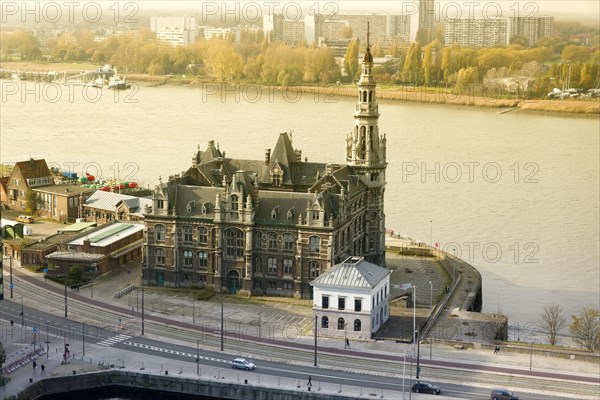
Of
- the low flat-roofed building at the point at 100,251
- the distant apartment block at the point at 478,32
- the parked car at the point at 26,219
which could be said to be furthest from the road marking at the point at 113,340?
the distant apartment block at the point at 478,32

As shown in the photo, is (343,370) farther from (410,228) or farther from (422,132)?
(422,132)

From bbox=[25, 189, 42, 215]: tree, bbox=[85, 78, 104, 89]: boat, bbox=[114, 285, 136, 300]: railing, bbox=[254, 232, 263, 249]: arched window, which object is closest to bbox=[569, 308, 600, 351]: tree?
bbox=[254, 232, 263, 249]: arched window

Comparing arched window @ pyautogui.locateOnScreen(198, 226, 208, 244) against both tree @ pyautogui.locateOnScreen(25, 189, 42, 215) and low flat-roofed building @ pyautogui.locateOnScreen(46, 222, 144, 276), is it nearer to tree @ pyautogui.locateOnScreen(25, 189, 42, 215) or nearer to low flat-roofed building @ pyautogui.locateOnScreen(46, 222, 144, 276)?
low flat-roofed building @ pyautogui.locateOnScreen(46, 222, 144, 276)

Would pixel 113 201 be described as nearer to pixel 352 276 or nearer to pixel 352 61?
pixel 352 276

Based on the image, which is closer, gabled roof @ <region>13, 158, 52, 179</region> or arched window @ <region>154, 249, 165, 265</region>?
arched window @ <region>154, 249, 165, 265</region>

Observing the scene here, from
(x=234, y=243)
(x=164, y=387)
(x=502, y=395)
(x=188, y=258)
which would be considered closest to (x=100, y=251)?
(x=188, y=258)

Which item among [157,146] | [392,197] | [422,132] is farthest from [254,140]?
[392,197]
